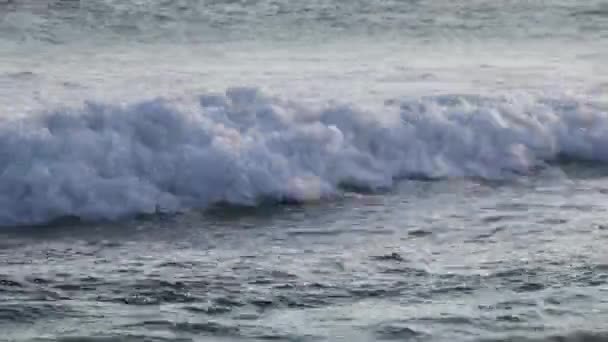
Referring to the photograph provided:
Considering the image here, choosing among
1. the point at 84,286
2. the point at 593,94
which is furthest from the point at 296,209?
the point at 593,94

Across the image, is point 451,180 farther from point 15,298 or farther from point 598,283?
point 15,298

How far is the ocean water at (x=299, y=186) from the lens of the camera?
6.42 meters

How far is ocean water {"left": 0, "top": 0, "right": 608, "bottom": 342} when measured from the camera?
6.42m

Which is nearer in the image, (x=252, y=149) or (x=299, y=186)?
(x=299, y=186)

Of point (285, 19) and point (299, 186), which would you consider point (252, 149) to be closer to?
point (299, 186)

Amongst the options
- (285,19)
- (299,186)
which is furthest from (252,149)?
(285,19)

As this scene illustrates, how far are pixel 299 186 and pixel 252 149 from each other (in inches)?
22.2

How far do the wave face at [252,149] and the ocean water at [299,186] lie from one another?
0.02m

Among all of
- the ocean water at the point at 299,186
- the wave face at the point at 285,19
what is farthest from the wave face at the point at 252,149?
the wave face at the point at 285,19

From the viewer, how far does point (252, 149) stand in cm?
952

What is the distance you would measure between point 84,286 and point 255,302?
2.77ft

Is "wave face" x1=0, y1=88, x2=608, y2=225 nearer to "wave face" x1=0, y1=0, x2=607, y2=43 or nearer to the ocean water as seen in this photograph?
the ocean water

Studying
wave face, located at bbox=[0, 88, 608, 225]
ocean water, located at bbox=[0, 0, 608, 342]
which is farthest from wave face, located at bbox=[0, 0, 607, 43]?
wave face, located at bbox=[0, 88, 608, 225]

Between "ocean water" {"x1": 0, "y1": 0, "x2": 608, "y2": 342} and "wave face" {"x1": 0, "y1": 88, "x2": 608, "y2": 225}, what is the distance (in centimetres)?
2
